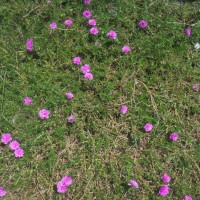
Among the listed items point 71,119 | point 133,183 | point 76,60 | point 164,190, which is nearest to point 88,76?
point 76,60

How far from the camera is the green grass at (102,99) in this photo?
9.31 feet

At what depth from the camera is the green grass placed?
284 cm

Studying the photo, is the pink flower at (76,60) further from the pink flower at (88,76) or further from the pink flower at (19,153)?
the pink flower at (19,153)

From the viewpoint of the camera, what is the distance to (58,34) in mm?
3102

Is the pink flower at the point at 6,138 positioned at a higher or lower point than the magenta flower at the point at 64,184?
higher

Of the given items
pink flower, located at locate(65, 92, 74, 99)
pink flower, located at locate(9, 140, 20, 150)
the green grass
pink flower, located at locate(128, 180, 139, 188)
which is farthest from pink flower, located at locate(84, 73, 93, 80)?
pink flower, located at locate(128, 180, 139, 188)

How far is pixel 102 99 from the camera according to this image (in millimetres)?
→ 2953

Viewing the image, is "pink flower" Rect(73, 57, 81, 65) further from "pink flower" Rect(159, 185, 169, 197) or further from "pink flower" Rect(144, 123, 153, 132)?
"pink flower" Rect(159, 185, 169, 197)

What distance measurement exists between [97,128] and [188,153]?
0.78 metres

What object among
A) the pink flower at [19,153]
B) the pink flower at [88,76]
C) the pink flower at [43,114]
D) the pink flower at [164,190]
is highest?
the pink flower at [88,76]

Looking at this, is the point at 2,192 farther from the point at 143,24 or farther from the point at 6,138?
the point at 143,24

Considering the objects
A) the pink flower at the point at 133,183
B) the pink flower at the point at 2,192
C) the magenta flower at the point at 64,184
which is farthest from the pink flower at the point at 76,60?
the pink flower at the point at 2,192

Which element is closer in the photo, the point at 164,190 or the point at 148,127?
the point at 164,190

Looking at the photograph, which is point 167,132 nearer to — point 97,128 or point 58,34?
point 97,128
